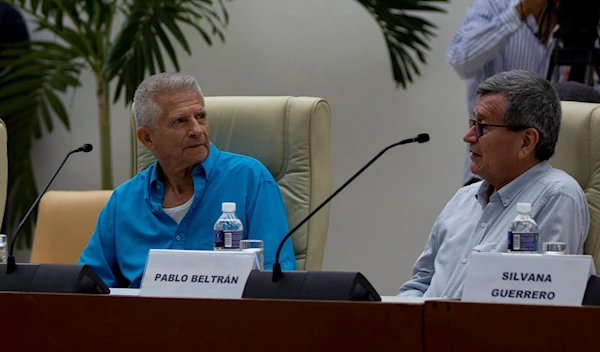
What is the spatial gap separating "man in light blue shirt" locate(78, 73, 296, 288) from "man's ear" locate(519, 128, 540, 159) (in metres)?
0.63

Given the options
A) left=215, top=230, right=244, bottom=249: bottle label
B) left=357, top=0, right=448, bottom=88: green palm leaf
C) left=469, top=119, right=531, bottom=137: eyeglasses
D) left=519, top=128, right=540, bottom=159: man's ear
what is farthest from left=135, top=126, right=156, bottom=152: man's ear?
left=357, top=0, right=448, bottom=88: green palm leaf

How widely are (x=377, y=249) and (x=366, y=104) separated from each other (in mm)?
622

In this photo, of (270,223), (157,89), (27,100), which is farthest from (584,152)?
(27,100)

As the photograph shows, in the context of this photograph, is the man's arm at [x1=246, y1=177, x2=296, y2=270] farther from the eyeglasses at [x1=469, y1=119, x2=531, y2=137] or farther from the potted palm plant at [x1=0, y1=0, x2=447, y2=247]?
the potted palm plant at [x1=0, y1=0, x2=447, y2=247]

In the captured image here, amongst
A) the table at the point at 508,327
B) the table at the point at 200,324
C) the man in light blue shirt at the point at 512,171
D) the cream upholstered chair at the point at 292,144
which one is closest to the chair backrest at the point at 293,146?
the cream upholstered chair at the point at 292,144

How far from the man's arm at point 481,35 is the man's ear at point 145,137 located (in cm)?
98

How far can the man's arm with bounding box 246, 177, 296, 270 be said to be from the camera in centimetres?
237

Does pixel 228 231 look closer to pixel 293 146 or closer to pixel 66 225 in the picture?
pixel 293 146

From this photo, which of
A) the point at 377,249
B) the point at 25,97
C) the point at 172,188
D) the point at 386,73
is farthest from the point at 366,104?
the point at 172,188

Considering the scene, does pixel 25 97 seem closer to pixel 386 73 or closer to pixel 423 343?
pixel 386 73

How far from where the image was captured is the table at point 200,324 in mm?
1386

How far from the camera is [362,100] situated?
13.5 ft

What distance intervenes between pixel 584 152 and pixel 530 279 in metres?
0.85

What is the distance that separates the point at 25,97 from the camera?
4.05 m
